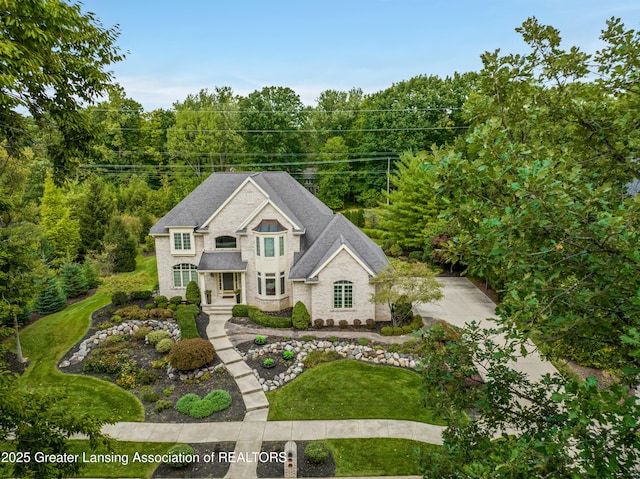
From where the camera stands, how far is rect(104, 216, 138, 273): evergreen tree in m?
32.3

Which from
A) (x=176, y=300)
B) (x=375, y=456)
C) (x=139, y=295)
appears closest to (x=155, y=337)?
(x=176, y=300)

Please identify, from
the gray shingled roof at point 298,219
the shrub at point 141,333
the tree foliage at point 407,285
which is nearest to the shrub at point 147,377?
the shrub at point 141,333

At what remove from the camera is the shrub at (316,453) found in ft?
40.4

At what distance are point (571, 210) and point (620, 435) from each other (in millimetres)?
2417

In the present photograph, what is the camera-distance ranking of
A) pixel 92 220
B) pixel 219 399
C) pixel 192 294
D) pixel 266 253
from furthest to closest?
pixel 92 220, pixel 192 294, pixel 266 253, pixel 219 399

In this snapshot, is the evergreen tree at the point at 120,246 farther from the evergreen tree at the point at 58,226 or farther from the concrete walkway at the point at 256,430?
the concrete walkway at the point at 256,430

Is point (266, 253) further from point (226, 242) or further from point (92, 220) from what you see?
point (92, 220)

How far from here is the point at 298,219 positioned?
1010 inches

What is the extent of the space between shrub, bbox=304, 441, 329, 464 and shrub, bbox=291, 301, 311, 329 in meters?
9.19

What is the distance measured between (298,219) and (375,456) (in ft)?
51.1

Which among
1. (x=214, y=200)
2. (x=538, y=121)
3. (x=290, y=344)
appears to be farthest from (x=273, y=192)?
(x=538, y=121)

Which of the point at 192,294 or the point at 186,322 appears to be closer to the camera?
the point at 186,322

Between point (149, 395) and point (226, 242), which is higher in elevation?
point (226, 242)

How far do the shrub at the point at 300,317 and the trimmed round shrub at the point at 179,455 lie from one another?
31.3 feet
